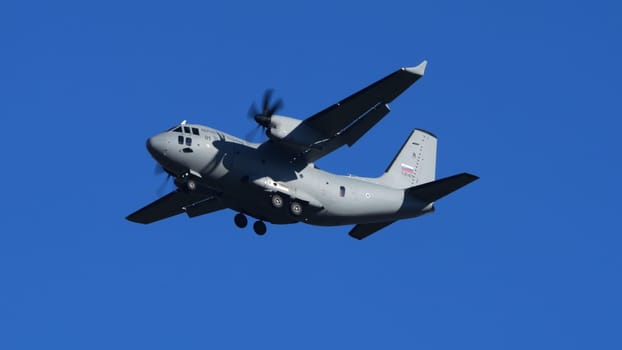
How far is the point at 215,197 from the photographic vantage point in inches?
1448

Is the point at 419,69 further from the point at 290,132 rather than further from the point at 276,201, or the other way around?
the point at 276,201

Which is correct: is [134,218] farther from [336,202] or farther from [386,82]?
[386,82]

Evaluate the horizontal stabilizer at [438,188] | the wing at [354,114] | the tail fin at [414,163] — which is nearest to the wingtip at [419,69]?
the wing at [354,114]

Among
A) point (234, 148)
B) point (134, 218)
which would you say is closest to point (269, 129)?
point (234, 148)

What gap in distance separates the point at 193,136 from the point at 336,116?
4.86m

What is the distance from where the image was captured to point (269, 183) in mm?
35312

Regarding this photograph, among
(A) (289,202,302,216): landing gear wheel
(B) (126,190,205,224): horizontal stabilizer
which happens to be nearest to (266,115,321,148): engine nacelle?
(A) (289,202,302,216): landing gear wheel

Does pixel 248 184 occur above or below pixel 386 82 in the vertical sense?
below

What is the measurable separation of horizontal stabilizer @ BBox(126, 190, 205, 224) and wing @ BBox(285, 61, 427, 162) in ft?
18.2

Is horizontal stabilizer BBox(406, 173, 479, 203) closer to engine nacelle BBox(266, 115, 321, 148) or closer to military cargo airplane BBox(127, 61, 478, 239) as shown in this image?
military cargo airplane BBox(127, 61, 478, 239)

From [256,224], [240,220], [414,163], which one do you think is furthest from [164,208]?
[414,163]

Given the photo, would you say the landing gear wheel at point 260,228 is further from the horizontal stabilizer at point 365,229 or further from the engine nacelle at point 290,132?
the horizontal stabilizer at point 365,229

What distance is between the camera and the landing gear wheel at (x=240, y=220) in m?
37.5

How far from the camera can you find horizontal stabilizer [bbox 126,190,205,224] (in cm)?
3934
